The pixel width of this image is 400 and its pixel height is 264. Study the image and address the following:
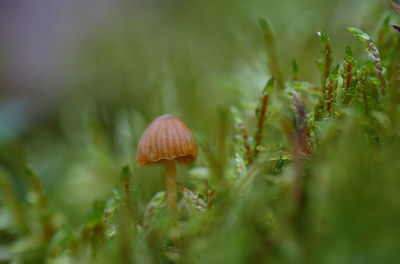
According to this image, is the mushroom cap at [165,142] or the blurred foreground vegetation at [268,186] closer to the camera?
the blurred foreground vegetation at [268,186]

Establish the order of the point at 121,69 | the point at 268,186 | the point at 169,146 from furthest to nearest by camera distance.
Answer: the point at 121,69
the point at 169,146
the point at 268,186

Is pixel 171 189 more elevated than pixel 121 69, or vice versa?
pixel 171 189

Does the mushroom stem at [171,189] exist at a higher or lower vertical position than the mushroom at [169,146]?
lower

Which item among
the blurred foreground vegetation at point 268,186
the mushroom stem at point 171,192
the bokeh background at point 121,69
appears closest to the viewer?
the blurred foreground vegetation at point 268,186

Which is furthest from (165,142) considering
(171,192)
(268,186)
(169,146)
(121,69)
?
(121,69)

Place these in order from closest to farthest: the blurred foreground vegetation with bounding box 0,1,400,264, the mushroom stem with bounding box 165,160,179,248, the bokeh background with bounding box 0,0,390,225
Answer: the blurred foreground vegetation with bounding box 0,1,400,264 < the mushroom stem with bounding box 165,160,179,248 < the bokeh background with bounding box 0,0,390,225

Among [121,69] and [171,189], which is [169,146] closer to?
[171,189]

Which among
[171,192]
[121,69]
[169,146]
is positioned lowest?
[121,69]
